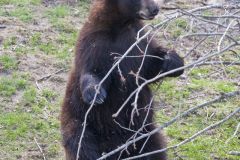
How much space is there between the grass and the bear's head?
79 centimetres

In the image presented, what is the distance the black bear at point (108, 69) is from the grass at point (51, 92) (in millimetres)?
443

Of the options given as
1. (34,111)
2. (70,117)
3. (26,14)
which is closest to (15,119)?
(34,111)

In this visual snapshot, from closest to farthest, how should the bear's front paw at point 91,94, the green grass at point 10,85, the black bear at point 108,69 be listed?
1. the bear's front paw at point 91,94
2. the black bear at point 108,69
3. the green grass at point 10,85

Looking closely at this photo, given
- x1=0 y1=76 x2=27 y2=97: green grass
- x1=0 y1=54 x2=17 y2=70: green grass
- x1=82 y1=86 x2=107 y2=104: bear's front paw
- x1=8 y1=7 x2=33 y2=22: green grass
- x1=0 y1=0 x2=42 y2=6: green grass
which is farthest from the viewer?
x1=0 y1=0 x2=42 y2=6: green grass

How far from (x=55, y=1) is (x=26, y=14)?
2.22ft

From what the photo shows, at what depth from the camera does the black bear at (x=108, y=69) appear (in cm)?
549

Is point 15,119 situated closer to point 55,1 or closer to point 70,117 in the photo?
point 70,117

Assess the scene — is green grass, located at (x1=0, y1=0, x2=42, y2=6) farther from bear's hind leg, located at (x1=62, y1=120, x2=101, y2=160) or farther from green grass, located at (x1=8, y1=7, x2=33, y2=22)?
bear's hind leg, located at (x1=62, y1=120, x2=101, y2=160)

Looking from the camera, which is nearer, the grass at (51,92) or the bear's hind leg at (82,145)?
the bear's hind leg at (82,145)

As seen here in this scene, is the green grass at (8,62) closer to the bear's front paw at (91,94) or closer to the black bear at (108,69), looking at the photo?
the black bear at (108,69)

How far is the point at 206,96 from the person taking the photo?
773 centimetres

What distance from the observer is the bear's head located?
17.5ft

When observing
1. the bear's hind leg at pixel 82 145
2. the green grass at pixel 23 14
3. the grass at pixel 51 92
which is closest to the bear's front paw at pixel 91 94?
the bear's hind leg at pixel 82 145

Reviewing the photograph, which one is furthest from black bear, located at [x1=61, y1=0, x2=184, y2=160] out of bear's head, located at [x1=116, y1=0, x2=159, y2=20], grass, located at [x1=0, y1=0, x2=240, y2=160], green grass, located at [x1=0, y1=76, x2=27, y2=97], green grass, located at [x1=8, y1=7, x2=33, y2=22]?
green grass, located at [x1=8, y1=7, x2=33, y2=22]
